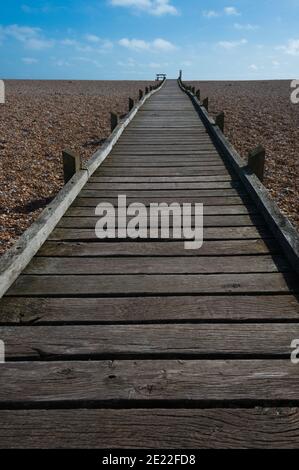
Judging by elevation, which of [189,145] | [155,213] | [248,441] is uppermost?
[189,145]

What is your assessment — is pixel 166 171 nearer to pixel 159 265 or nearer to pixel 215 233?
pixel 215 233

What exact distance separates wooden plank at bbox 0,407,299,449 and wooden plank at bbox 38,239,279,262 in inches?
73.0

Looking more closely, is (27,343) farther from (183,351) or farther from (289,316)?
(289,316)

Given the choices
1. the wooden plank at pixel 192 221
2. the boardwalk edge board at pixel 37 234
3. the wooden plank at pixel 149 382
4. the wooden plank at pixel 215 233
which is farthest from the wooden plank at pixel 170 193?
the wooden plank at pixel 149 382

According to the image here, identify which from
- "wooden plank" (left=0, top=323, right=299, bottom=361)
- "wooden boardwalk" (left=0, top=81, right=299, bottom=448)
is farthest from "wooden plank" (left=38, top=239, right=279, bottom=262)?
"wooden plank" (left=0, top=323, right=299, bottom=361)

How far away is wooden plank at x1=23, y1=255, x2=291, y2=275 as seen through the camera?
3396mm

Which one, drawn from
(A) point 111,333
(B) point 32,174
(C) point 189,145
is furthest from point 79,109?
(A) point 111,333

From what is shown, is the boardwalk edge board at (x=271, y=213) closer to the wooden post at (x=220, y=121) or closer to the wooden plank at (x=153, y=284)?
the wooden plank at (x=153, y=284)

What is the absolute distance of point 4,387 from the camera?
2.15 meters

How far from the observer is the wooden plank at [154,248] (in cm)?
373

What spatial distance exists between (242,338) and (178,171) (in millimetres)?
4446

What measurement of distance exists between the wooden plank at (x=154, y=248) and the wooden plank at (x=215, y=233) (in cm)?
11

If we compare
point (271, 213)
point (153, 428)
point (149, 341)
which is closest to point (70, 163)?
point (271, 213)

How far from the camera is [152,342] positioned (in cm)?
249
